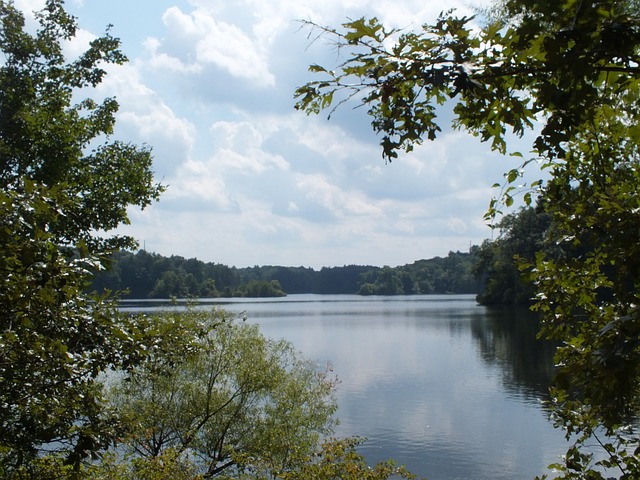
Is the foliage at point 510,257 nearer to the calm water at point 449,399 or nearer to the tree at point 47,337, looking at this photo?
the calm water at point 449,399

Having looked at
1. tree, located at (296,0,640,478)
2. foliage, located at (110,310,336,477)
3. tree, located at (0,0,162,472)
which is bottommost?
foliage, located at (110,310,336,477)

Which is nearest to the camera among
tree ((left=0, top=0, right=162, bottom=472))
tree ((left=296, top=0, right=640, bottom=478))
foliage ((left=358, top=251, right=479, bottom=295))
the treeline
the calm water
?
tree ((left=296, top=0, right=640, bottom=478))

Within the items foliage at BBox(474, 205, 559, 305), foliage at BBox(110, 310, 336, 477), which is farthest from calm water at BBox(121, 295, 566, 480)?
foliage at BBox(474, 205, 559, 305)

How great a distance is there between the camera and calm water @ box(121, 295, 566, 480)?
1872 centimetres

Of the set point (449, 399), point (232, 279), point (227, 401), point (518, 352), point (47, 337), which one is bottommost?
point (449, 399)

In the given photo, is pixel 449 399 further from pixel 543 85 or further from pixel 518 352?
pixel 543 85

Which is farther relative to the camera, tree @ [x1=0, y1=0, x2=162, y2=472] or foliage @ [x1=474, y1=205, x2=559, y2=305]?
foliage @ [x1=474, y1=205, x2=559, y2=305]

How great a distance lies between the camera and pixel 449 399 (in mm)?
26203

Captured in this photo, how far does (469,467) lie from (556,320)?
15230 mm

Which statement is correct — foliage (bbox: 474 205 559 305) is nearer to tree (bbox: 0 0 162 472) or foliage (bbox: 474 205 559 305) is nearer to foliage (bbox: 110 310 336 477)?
foliage (bbox: 110 310 336 477)

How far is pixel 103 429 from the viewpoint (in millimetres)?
5484

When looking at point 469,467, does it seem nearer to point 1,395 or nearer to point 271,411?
point 271,411

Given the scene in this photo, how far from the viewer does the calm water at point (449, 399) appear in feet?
61.4

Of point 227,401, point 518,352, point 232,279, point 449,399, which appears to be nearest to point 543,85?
point 227,401
